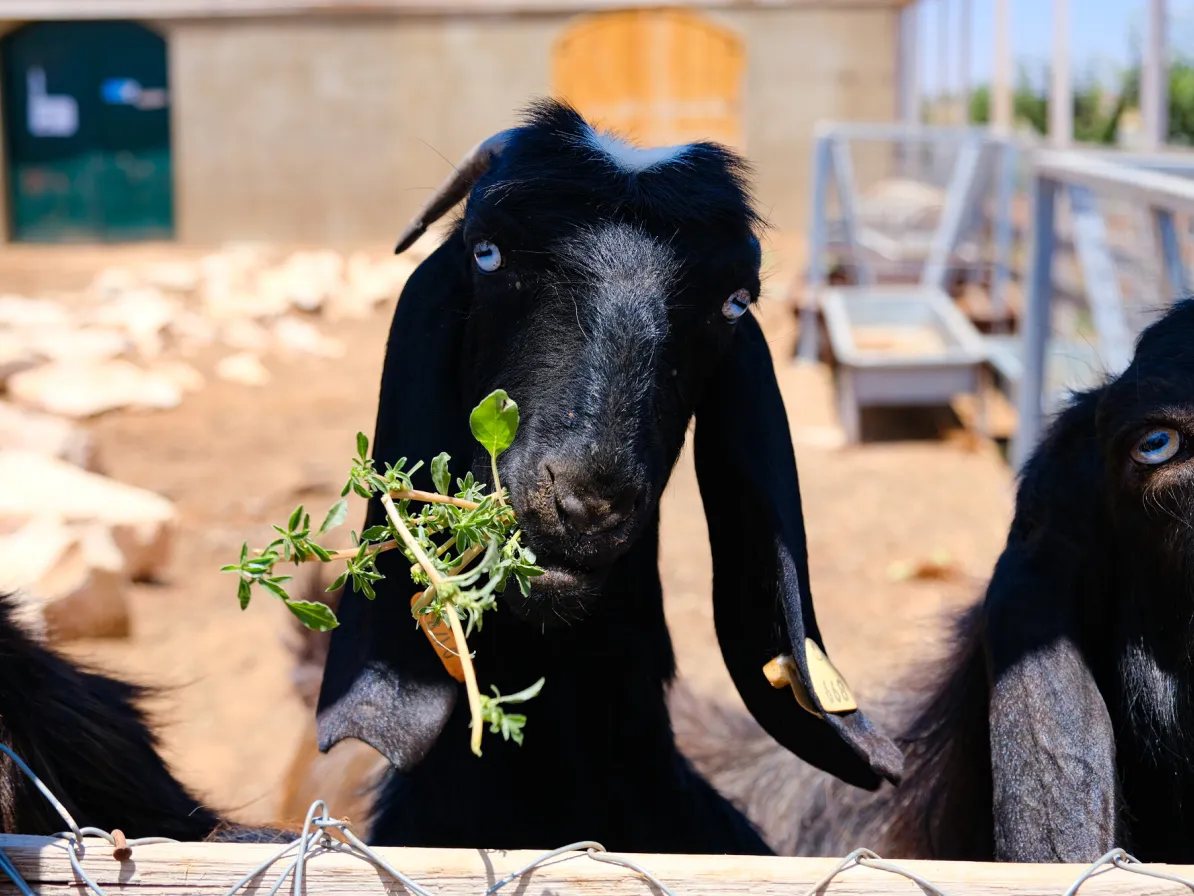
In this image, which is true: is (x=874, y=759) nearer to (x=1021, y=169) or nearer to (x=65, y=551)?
(x=65, y=551)

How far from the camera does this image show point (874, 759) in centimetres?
217

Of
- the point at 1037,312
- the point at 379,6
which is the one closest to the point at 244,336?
the point at 379,6

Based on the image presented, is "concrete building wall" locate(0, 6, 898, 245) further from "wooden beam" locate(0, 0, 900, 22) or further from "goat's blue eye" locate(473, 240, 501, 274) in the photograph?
"goat's blue eye" locate(473, 240, 501, 274)

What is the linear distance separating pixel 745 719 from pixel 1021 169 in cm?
890

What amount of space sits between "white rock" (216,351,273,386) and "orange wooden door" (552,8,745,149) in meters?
8.80

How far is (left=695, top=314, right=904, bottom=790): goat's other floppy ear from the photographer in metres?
2.17

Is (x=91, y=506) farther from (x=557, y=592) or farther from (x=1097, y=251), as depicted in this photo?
(x=557, y=592)

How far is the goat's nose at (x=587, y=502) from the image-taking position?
181cm

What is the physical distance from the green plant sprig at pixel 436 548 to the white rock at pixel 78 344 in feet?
32.5

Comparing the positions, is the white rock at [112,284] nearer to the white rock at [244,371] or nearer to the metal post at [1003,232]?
the white rock at [244,371]

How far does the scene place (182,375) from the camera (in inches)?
433

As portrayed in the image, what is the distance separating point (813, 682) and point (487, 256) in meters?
0.88

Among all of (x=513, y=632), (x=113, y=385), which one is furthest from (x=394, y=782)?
(x=113, y=385)

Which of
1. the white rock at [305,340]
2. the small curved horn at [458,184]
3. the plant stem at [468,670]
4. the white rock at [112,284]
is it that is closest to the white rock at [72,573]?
the small curved horn at [458,184]
